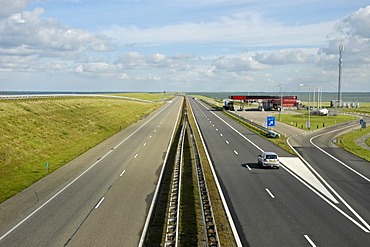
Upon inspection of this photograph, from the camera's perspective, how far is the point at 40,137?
5259 centimetres

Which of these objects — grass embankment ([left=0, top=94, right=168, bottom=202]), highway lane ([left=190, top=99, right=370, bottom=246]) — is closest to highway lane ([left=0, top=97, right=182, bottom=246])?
grass embankment ([left=0, top=94, right=168, bottom=202])

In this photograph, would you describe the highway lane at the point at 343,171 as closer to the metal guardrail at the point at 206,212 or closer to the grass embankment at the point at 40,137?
the metal guardrail at the point at 206,212

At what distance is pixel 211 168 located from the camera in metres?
37.9

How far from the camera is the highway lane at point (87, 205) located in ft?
66.0

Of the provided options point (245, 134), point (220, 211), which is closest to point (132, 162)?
point (220, 211)

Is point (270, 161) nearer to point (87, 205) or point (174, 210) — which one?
point (174, 210)

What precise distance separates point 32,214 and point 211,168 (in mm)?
18134

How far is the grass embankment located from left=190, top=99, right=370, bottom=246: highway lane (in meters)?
16.2

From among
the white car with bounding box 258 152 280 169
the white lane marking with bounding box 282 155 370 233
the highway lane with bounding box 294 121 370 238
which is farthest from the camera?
the white car with bounding box 258 152 280 169

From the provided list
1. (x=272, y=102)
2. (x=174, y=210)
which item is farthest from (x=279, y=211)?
(x=272, y=102)

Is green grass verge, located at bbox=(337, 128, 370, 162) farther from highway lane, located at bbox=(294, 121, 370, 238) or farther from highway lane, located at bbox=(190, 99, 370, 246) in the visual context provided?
highway lane, located at bbox=(190, 99, 370, 246)

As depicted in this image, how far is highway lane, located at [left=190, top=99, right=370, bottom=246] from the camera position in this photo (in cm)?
2011

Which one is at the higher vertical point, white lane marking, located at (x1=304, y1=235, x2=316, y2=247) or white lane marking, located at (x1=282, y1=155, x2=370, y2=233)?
white lane marking, located at (x1=304, y1=235, x2=316, y2=247)

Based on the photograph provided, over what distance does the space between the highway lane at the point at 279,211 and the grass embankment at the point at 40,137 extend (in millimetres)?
16239
